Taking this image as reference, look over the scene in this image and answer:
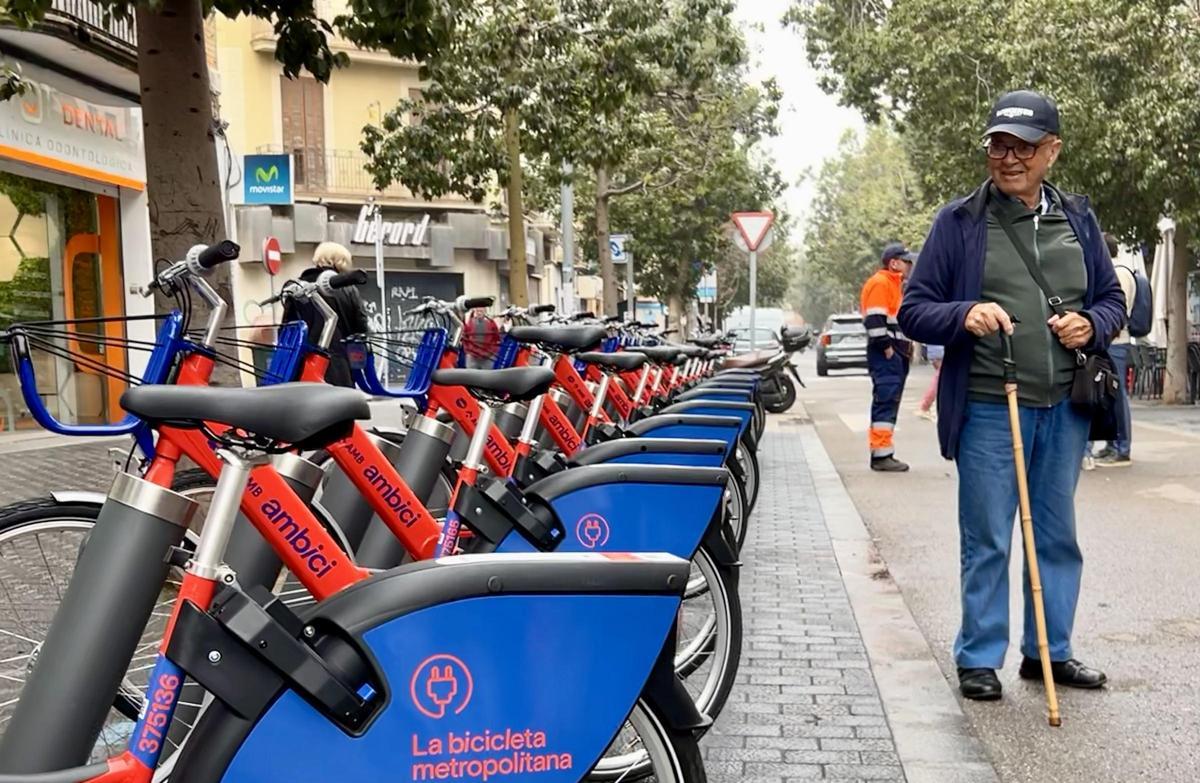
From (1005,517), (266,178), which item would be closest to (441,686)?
(1005,517)

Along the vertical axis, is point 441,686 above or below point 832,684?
above

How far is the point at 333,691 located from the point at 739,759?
6.66ft

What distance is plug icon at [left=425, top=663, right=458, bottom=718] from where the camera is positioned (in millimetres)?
2193

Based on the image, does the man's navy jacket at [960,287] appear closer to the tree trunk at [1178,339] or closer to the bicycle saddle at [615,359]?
the bicycle saddle at [615,359]

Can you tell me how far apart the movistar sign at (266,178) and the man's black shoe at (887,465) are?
8097mm

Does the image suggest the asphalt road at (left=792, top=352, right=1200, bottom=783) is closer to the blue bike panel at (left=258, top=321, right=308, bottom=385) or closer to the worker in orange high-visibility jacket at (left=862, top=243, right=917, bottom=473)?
the worker in orange high-visibility jacket at (left=862, top=243, right=917, bottom=473)

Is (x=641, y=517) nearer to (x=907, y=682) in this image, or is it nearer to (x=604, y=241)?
(x=907, y=682)

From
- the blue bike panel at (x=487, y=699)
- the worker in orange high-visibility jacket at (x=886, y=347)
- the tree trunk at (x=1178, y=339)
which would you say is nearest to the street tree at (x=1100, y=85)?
the tree trunk at (x=1178, y=339)

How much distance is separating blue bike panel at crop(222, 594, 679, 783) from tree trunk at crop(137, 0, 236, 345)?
342 cm

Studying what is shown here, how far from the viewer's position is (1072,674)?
460cm

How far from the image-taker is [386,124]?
1466 cm

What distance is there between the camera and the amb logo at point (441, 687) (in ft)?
7.17

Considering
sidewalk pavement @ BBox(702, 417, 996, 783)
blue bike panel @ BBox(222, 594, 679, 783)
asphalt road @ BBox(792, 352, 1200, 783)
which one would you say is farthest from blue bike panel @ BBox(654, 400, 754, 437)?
blue bike panel @ BBox(222, 594, 679, 783)

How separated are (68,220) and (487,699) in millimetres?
15921
